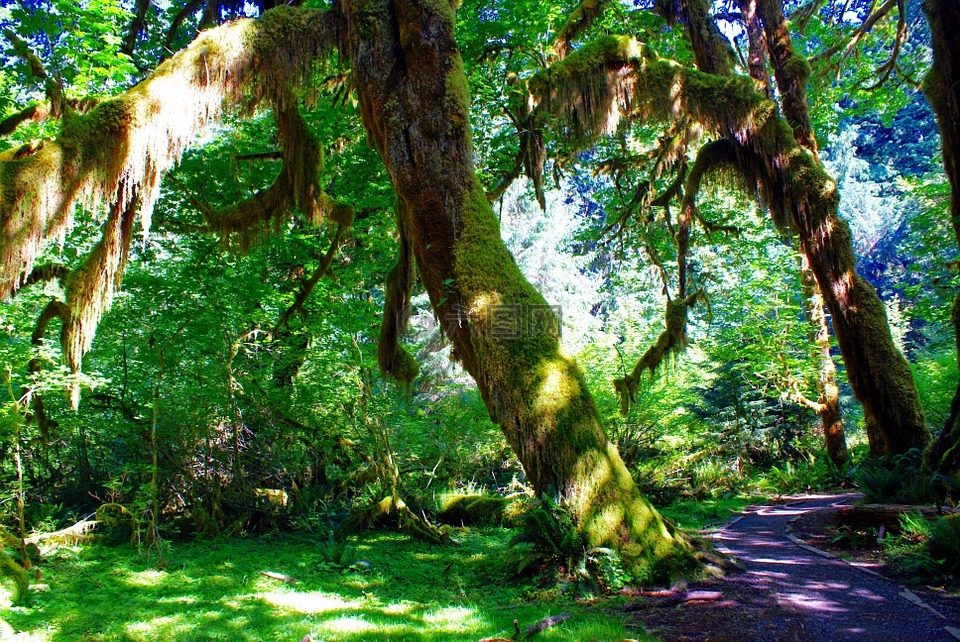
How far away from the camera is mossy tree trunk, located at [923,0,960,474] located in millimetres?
7352

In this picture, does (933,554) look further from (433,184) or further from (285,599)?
(285,599)

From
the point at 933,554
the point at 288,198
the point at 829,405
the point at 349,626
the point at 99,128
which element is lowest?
the point at 349,626

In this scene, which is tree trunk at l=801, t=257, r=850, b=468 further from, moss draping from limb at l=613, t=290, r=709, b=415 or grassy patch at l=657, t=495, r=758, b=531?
moss draping from limb at l=613, t=290, r=709, b=415

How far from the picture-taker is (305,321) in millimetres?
11031

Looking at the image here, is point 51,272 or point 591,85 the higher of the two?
point 591,85

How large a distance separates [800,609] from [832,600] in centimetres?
46

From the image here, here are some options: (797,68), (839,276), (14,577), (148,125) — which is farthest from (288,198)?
(797,68)

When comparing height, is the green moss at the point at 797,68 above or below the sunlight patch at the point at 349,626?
above

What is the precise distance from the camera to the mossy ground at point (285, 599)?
470 cm

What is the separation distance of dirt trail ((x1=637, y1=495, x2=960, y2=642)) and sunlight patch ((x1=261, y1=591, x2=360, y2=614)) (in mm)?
2882

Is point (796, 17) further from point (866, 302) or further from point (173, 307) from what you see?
point (173, 307)

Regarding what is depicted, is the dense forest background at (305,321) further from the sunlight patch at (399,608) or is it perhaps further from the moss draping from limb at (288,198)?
the sunlight patch at (399,608)

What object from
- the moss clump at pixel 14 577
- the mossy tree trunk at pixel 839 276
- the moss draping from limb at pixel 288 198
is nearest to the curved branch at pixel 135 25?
the moss draping from limb at pixel 288 198

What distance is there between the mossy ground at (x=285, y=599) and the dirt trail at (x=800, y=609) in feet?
1.76
